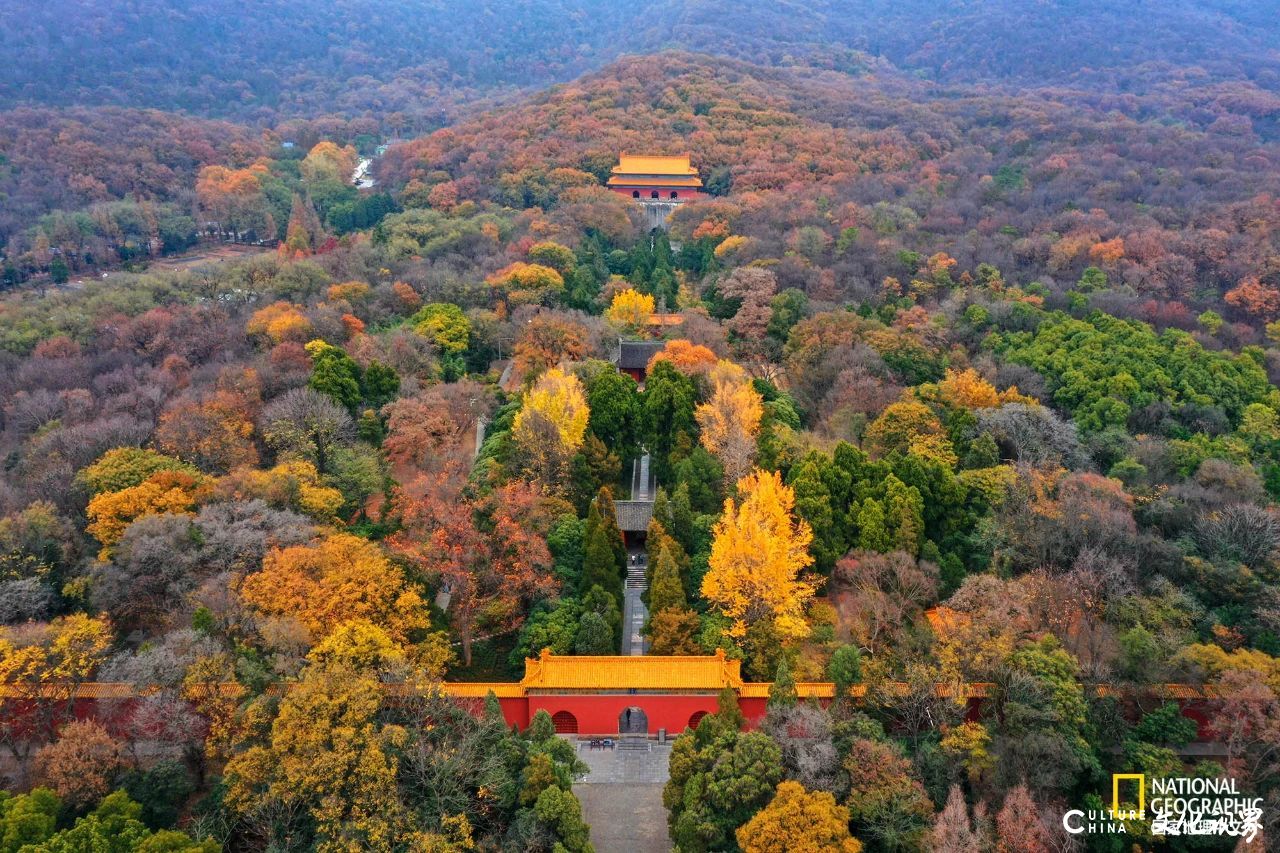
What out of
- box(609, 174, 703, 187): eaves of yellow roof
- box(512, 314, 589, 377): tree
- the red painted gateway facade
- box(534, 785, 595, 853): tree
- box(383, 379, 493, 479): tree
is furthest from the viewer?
box(609, 174, 703, 187): eaves of yellow roof

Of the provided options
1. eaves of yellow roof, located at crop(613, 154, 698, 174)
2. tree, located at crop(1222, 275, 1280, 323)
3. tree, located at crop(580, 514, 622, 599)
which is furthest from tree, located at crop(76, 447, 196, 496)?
eaves of yellow roof, located at crop(613, 154, 698, 174)

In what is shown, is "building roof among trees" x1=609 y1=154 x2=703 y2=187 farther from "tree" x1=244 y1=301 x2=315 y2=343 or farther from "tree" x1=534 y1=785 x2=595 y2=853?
"tree" x1=534 y1=785 x2=595 y2=853

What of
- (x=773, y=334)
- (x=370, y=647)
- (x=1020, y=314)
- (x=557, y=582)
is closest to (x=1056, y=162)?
(x=1020, y=314)

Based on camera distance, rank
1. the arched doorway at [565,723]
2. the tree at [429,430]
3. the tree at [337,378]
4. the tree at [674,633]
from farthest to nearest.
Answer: the tree at [337,378], the tree at [429,430], the tree at [674,633], the arched doorway at [565,723]

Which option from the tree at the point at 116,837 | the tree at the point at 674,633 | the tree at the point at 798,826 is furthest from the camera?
the tree at the point at 674,633

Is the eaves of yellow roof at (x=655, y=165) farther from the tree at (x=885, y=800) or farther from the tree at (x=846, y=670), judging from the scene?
the tree at (x=885, y=800)

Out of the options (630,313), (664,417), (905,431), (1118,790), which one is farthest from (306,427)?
(1118,790)

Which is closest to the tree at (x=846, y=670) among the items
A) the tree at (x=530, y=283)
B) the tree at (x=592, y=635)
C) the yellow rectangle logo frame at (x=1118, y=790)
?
the yellow rectangle logo frame at (x=1118, y=790)

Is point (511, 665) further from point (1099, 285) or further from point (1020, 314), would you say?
point (1099, 285)
